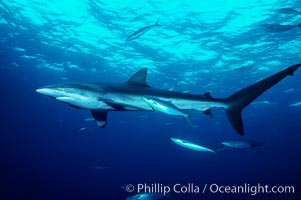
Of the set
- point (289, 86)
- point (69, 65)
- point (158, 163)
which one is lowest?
point (158, 163)

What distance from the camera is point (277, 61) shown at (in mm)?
19688

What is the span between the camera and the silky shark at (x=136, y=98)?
465 cm

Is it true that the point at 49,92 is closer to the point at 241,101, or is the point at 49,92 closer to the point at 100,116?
the point at 100,116

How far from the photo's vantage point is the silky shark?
4.65 meters

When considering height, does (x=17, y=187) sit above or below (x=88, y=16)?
below

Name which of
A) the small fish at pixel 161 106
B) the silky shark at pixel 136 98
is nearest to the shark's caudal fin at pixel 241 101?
the silky shark at pixel 136 98

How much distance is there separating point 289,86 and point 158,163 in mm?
116367

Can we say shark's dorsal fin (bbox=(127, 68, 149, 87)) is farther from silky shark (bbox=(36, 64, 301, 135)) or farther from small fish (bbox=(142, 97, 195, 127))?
small fish (bbox=(142, 97, 195, 127))

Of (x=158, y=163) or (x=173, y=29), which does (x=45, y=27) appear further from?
(x=158, y=163)

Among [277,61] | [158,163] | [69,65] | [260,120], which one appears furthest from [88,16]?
[158,163]

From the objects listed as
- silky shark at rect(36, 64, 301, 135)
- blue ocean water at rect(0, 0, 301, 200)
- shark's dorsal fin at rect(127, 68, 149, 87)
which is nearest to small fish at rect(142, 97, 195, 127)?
silky shark at rect(36, 64, 301, 135)

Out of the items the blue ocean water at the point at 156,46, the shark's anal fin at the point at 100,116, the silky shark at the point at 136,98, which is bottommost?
the shark's anal fin at the point at 100,116

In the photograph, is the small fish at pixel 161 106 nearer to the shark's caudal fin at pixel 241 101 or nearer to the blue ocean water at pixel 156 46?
the shark's caudal fin at pixel 241 101

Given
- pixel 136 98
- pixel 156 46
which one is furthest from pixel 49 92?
pixel 156 46
